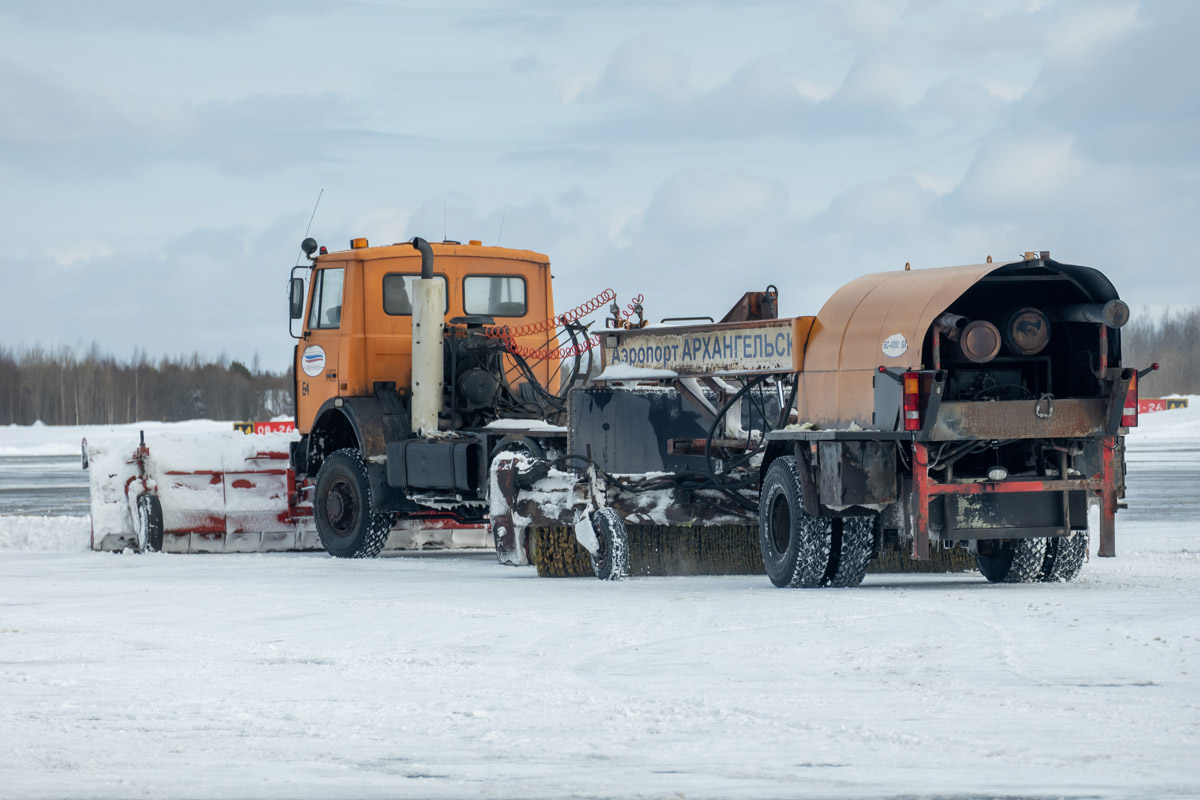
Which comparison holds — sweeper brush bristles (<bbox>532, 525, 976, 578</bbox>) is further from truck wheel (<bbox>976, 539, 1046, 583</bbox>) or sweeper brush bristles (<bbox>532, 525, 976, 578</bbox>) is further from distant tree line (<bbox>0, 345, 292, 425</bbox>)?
distant tree line (<bbox>0, 345, 292, 425</bbox>)

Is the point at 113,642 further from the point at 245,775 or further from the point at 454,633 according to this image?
the point at 245,775

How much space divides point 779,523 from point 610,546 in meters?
1.32

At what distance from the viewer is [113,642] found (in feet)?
28.6

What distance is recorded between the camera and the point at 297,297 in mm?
15734

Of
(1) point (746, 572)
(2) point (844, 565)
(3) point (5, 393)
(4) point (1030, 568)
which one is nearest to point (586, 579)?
(1) point (746, 572)

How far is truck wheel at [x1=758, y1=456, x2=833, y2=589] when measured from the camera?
1097cm

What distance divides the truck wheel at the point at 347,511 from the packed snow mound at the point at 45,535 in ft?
7.99

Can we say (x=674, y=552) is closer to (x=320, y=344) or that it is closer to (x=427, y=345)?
(x=427, y=345)

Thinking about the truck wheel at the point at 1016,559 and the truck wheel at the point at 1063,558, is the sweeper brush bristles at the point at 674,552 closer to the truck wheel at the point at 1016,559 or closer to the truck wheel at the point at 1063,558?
the truck wheel at the point at 1016,559

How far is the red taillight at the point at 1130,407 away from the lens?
10.8 meters

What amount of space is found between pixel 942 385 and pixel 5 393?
336 ft

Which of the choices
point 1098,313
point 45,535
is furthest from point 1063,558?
point 45,535

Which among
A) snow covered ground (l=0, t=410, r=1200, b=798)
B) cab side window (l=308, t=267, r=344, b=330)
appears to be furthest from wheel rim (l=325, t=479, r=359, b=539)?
snow covered ground (l=0, t=410, r=1200, b=798)

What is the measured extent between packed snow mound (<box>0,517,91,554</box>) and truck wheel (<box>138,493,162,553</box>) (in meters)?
0.72
